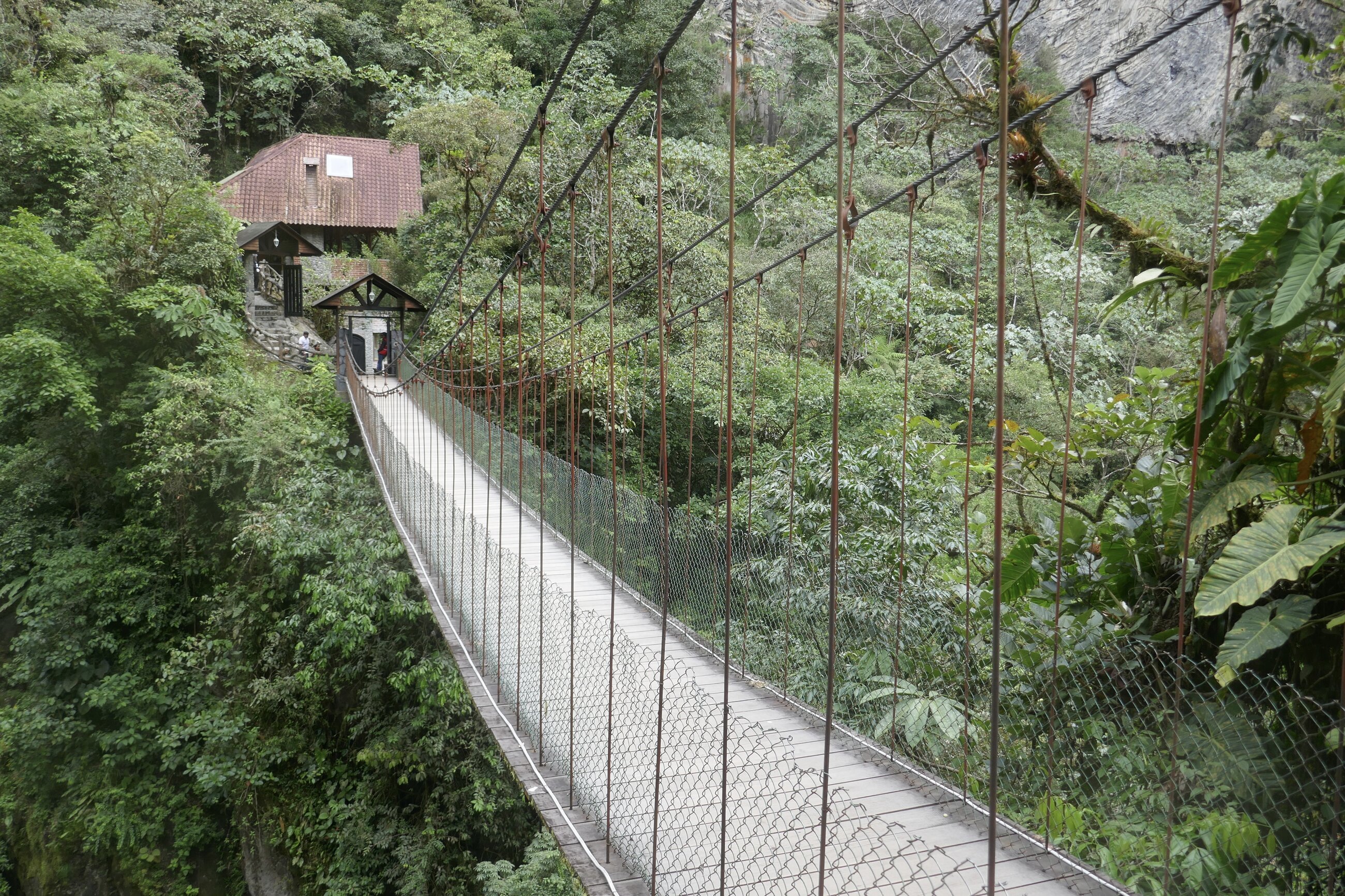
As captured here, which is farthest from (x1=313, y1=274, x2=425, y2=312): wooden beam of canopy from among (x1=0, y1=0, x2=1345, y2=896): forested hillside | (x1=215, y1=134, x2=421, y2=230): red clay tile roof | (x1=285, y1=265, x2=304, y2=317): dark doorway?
(x1=215, y1=134, x2=421, y2=230): red clay tile roof

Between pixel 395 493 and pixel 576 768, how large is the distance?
11.6ft

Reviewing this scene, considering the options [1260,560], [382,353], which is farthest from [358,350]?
[1260,560]

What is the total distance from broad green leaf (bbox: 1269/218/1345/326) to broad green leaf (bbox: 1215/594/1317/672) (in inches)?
21.2

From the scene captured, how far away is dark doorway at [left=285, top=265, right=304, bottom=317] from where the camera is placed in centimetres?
1010

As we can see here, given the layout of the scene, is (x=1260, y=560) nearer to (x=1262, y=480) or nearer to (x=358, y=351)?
(x=1262, y=480)

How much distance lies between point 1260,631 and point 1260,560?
0.48 ft

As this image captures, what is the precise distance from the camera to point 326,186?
1238 centimetres

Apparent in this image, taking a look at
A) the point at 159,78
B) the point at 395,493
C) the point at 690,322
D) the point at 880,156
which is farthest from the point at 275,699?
the point at 159,78

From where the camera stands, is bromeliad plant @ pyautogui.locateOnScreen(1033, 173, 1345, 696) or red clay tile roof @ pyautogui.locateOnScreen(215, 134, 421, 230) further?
red clay tile roof @ pyautogui.locateOnScreen(215, 134, 421, 230)

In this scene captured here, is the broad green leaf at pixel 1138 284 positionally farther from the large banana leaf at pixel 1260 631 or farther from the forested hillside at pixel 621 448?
the large banana leaf at pixel 1260 631

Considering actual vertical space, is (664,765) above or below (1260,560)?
below

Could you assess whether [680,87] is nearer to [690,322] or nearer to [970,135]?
[970,135]

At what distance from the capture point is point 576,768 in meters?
2.50

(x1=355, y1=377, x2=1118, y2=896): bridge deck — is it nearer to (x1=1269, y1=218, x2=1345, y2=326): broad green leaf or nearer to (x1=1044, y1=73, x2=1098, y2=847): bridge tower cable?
(x1=1044, y1=73, x2=1098, y2=847): bridge tower cable
